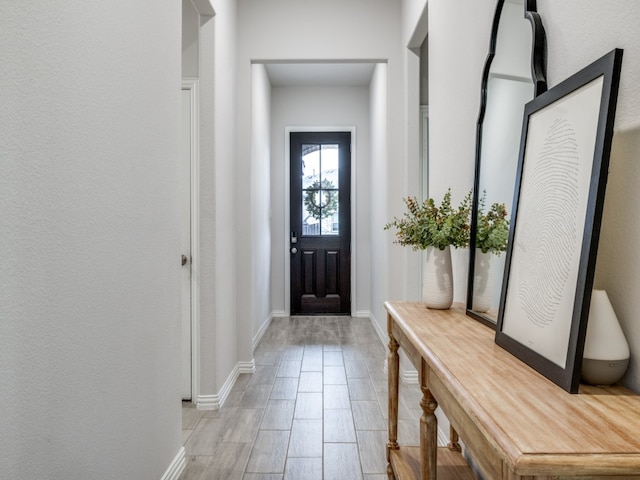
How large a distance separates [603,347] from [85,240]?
3.98 feet

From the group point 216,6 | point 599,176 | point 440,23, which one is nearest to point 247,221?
point 216,6

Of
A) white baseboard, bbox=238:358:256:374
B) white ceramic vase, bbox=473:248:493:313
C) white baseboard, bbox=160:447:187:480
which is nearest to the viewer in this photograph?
white ceramic vase, bbox=473:248:493:313

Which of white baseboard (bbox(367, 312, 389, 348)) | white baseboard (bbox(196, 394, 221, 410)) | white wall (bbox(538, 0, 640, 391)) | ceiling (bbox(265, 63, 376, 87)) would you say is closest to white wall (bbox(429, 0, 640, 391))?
white wall (bbox(538, 0, 640, 391))

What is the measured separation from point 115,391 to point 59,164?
2.25 ft

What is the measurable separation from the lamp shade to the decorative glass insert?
4777 millimetres

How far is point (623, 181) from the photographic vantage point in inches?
35.9

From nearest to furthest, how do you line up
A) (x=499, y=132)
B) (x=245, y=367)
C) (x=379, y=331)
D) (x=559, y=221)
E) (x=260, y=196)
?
(x=559, y=221)
(x=499, y=132)
(x=245, y=367)
(x=379, y=331)
(x=260, y=196)

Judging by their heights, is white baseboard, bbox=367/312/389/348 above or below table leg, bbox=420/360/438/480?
below

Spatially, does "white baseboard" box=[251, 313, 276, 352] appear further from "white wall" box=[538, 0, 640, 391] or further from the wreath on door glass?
"white wall" box=[538, 0, 640, 391]

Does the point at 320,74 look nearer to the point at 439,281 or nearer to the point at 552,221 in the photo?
the point at 439,281

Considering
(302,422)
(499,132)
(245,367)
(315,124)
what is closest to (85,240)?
(499,132)

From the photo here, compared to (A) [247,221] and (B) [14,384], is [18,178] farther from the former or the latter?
(A) [247,221]

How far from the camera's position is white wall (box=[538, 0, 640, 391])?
0.87 meters

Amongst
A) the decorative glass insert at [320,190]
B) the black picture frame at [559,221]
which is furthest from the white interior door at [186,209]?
the decorative glass insert at [320,190]
